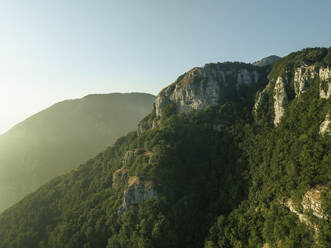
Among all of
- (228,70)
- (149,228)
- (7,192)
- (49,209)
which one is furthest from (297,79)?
(7,192)

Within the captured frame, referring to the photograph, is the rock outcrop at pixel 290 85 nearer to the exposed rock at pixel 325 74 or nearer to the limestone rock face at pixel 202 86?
the exposed rock at pixel 325 74

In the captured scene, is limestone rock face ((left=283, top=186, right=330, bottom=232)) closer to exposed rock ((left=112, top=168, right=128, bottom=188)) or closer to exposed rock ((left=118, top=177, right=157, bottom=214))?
exposed rock ((left=118, top=177, right=157, bottom=214))

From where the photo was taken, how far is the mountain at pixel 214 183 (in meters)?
46.0

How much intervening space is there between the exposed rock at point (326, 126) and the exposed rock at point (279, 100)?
77.3 feet

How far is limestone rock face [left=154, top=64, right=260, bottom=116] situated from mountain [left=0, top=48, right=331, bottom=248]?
0.84 meters

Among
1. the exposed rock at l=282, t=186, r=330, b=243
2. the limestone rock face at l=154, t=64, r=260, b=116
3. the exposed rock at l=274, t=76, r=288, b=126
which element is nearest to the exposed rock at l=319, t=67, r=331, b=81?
the exposed rock at l=274, t=76, r=288, b=126

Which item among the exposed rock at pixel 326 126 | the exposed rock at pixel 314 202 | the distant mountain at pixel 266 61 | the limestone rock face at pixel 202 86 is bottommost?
the exposed rock at pixel 314 202

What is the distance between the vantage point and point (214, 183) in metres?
73.2

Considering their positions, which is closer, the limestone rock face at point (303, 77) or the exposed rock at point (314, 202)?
the exposed rock at point (314, 202)

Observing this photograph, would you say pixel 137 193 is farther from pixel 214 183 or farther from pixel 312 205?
pixel 312 205

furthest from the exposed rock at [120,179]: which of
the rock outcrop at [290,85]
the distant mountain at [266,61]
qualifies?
the distant mountain at [266,61]

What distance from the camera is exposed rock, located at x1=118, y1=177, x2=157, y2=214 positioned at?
217ft

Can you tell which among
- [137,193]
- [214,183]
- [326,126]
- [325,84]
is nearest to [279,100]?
[325,84]

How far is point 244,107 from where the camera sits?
318 ft
